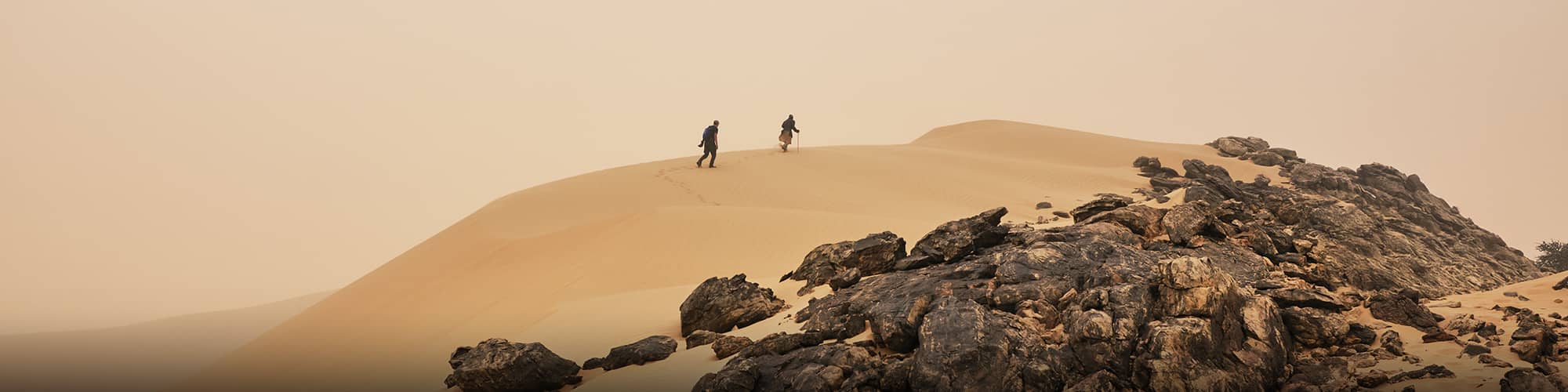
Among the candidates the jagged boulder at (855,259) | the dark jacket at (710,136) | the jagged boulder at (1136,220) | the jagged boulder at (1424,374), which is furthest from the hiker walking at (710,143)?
the jagged boulder at (1424,374)

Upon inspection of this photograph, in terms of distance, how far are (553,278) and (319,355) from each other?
3703 millimetres

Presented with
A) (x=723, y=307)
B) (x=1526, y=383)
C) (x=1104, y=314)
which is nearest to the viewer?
(x=1526, y=383)

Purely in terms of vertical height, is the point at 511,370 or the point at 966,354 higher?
the point at 966,354

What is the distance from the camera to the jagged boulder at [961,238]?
9352 mm

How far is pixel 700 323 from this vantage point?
352 inches

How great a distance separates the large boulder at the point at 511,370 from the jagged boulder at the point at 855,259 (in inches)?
140

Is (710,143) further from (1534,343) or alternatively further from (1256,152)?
(1256,152)

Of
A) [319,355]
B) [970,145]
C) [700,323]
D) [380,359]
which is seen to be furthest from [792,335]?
[970,145]

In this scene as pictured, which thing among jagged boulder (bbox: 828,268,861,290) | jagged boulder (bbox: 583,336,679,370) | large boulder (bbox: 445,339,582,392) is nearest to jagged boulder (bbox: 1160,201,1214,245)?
jagged boulder (bbox: 828,268,861,290)

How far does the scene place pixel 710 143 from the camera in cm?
2261

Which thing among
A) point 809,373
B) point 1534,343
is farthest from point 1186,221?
point 809,373

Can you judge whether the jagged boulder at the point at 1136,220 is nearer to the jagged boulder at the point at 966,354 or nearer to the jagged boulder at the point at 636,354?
the jagged boulder at the point at 966,354

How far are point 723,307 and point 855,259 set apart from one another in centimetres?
193

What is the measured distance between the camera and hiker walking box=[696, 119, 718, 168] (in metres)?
22.1
